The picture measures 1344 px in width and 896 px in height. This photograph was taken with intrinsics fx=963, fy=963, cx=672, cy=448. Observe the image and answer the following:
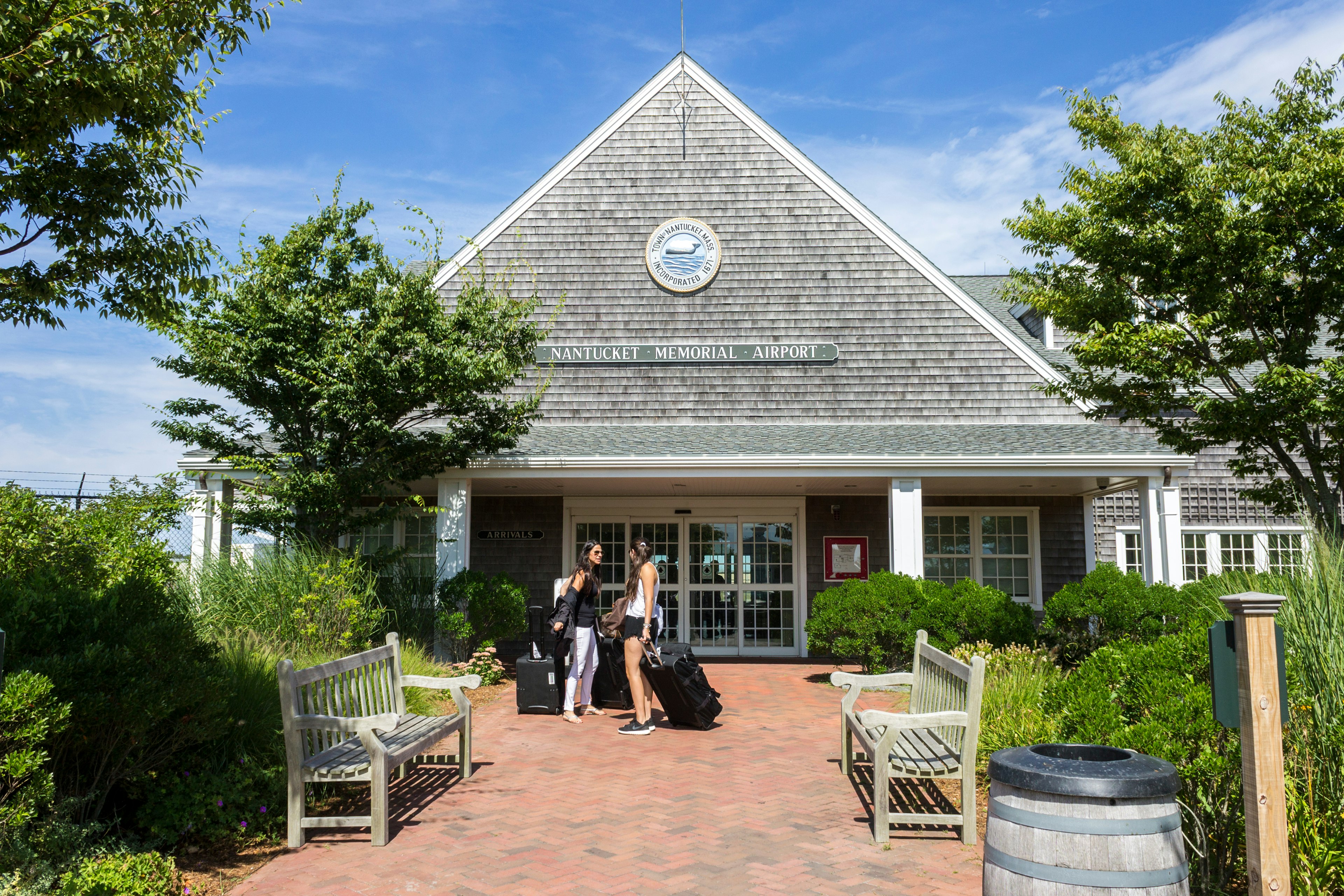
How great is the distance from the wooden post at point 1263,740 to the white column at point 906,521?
869 centimetres

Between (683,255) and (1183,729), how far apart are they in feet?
37.5

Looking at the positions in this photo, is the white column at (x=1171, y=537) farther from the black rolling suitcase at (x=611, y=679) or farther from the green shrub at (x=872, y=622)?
the black rolling suitcase at (x=611, y=679)

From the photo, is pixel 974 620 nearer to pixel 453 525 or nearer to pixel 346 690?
pixel 453 525

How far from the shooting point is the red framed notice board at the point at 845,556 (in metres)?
14.6

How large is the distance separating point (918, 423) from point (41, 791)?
40.0 ft

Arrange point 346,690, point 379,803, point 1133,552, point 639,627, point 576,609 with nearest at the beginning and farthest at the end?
1. point 379,803
2. point 346,690
3. point 639,627
4. point 576,609
5. point 1133,552

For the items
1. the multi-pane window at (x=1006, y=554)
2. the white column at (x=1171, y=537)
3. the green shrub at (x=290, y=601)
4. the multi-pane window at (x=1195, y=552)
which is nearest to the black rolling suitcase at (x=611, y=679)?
the green shrub at (x=290, y=601)

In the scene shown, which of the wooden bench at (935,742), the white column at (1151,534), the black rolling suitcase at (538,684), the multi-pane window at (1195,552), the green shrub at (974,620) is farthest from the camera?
the multi-pane window at (1195,552)

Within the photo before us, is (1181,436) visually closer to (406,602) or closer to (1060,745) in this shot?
(1060,745)

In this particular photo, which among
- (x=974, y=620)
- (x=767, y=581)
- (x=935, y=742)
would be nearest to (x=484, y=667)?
(x=767, y=581)

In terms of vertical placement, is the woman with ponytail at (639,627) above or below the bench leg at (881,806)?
above

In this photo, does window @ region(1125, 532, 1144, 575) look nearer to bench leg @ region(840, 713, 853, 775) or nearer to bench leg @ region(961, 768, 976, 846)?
bench leg @ region(840, 713, 853, 775)

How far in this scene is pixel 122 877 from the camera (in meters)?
4.10

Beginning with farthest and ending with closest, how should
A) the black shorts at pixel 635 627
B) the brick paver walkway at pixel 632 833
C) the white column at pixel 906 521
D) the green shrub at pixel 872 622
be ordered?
the white column at pixel 906 521 → the green shrub at pixel 872 622 → the black shorts at pixel 635 627 → the brick paver walkway at pixel 632 833
